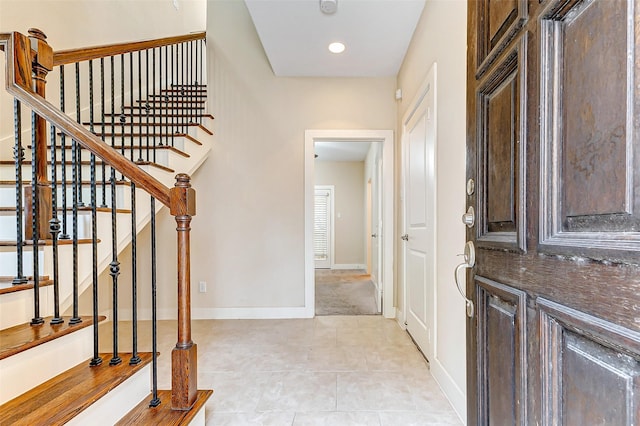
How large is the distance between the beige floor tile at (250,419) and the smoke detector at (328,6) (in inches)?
104

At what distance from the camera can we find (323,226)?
780cm

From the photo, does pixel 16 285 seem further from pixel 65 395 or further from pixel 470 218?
pixel 470 218

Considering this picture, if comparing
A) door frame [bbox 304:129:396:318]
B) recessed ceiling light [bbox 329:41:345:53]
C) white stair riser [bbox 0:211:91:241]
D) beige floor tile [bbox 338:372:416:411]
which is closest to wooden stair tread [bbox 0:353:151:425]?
white stair riser [bbox 0:211:91:241]

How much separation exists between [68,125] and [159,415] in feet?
4.05

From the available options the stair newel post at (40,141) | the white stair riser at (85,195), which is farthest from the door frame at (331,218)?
the stair newel post at (40,141)

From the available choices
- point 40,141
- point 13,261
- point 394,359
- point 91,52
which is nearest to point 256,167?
point 91,52

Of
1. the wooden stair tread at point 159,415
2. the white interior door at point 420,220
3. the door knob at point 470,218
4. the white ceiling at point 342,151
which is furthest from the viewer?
the white ceiling at point 342,151

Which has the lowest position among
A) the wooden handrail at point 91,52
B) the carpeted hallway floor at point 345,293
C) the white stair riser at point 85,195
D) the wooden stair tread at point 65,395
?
the carpeted hallway floor at point 345,293

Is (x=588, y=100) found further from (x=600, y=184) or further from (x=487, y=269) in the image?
(x=487, y=269)

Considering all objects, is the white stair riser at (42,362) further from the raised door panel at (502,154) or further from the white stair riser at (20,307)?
the raised door panel at (502,154)

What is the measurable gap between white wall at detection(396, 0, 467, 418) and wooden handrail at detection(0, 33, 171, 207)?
1.48 m

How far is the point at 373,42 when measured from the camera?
2.76 meters

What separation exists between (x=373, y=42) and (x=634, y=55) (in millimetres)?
2627

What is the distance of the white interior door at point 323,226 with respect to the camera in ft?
25.2
